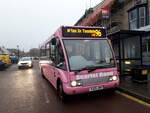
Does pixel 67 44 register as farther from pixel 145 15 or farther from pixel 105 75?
pixel 145 15

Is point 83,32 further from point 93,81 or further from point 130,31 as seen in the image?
point 130,31

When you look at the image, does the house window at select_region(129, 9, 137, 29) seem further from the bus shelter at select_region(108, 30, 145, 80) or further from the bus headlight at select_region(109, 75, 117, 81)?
the bus headlight at select_region(109, 75, 117, 81)

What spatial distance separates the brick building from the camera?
9.52 metres

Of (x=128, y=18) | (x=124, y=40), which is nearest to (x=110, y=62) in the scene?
(x=124, y=40)

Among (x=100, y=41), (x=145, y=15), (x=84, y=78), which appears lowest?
(x=84, y=78)

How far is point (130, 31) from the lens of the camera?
29.5ft

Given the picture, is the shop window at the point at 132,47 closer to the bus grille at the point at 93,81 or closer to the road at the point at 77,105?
the road at the point at 77,105

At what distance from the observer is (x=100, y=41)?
6.14 meters

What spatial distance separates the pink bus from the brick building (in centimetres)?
331

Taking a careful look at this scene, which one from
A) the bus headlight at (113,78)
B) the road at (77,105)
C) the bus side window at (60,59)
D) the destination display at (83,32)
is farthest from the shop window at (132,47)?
the bus side window at (60,59)

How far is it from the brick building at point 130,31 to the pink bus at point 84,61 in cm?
331

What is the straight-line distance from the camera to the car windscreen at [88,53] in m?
5.52

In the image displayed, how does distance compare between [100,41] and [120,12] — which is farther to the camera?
[120,12]

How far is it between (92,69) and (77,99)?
1437 mm
